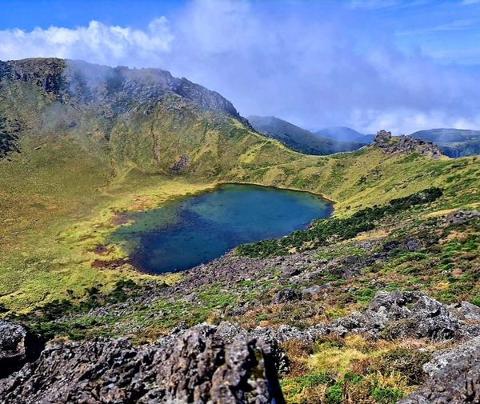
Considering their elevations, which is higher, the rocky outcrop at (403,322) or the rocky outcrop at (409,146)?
the rocky outcrop at (409,146)

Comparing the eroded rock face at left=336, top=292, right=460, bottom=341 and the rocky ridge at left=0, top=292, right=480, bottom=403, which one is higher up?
the rocky ridge at left=0, top=292, right=480, bottom=403

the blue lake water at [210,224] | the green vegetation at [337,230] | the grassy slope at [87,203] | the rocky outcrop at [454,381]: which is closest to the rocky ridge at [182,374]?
the rocky outcrop at [454,381]

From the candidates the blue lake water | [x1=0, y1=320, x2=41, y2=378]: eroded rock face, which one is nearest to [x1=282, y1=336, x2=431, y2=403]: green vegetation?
[x1=0, y1=320, x2=41, y2=378]: eroded rock face

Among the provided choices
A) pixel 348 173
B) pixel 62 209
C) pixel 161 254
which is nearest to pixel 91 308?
pixel 161 254

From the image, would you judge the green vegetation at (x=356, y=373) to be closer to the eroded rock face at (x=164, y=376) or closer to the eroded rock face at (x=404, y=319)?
the eroded rock face at (x=404, y=319)

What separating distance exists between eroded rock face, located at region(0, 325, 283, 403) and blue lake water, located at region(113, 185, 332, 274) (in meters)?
84.4

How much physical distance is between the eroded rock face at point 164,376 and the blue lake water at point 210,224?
84400 mm

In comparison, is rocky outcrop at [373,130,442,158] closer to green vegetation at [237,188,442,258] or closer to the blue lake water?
the blue lake water

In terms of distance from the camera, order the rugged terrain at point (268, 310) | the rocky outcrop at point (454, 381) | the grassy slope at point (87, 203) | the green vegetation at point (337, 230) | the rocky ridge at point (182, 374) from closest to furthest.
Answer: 1. the rocky ridge at point (182, 374)
2. the rocky outcrop at point (454, 381)
3. the rugged terrain at point (268, 310)
4. the green vegetation at point (337, 230)
5. the grassy slope at point (87, 203)

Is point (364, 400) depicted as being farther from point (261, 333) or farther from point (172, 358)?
point (261, 333)

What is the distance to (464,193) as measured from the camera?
317ft

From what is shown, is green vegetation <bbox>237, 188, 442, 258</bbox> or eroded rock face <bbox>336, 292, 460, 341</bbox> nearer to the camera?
eroded rock face <bbox>336, 292, 460, 341</bbox>

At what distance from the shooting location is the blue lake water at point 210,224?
113 meters

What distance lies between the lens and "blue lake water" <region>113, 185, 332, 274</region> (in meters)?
113
